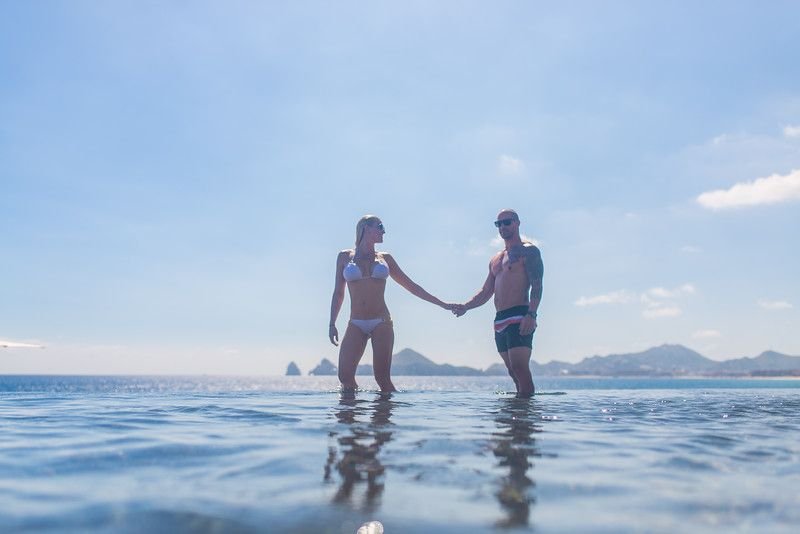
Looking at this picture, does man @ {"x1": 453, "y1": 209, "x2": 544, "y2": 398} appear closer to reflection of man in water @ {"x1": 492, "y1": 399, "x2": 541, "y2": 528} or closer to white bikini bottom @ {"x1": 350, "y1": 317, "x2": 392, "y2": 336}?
white bikini bottom @ {"x1": 350, "y1": 317, "x2": 392, "y2": 336}

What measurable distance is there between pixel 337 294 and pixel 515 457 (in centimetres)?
755

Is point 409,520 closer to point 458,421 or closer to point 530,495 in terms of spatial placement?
point 530,495

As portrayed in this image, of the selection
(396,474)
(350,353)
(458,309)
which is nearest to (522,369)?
(458,309)

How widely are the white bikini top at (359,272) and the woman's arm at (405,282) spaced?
0.56 metres

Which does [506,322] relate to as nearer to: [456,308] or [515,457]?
[456,308]

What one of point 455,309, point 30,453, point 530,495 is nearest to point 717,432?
point 530,495

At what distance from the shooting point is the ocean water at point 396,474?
94.3 inches

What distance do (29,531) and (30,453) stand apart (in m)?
2.06

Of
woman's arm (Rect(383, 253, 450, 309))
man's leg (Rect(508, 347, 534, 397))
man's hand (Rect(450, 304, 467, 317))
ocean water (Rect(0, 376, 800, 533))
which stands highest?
woman's arm (Rect(383, 253, 450, 309))

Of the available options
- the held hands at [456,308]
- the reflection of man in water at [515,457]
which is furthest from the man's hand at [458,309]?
the reflection of man in water at [515,457]

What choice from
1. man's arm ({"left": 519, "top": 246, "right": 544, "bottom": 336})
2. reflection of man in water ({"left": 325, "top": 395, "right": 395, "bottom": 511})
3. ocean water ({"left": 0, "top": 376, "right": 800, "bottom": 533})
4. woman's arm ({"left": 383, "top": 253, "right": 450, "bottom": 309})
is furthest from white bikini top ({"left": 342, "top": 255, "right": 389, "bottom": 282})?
ocean water ({"left": 0, "top": 376, "right": 800, "bottom": 533})

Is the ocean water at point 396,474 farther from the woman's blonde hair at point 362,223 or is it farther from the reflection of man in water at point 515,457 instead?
the woman's blonde hair at point 362,223

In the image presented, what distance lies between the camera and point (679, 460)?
374cm

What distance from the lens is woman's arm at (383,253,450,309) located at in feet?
36.7
